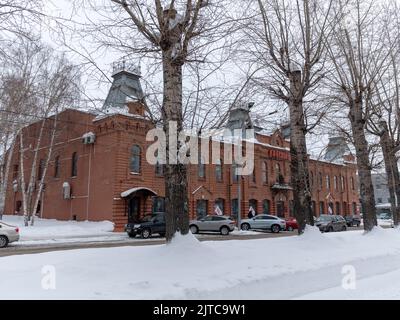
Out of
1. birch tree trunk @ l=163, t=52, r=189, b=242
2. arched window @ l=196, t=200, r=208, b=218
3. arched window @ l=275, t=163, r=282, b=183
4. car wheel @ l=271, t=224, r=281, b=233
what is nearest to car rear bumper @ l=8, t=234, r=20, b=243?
birch tree trunk @ l=163, t=52, r=189, b=242

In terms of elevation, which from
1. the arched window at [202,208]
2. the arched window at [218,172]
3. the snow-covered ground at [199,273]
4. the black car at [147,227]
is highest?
the arched window at [218,172]

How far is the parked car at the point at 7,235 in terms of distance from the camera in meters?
19.9

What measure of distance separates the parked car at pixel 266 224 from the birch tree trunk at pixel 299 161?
20172 mm

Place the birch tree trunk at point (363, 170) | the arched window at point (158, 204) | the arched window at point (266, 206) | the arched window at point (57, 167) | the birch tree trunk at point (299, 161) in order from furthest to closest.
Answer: the arched window at point (266, 206)
the arched window at point (57, 167)
the arched window at point (158, 204)
the birch tree trunk at point (363, 170)
the birch tree trunk at point (299, 161)

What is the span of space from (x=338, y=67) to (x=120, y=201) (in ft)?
63.3

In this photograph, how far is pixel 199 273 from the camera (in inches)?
285

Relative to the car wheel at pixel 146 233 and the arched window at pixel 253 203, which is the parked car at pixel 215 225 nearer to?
the car wheel at pixel 146 233

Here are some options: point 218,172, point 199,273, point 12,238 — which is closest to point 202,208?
point 218,172

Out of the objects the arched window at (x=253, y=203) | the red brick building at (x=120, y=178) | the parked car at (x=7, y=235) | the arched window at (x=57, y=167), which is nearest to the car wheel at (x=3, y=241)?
the parked car at (x=7, y=235)

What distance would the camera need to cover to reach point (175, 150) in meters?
8.98

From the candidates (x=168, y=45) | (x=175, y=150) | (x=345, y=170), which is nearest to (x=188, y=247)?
(x=175, y=150)

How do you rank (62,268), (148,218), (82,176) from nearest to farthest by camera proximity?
(62,268) < (148,218) < (82,176)

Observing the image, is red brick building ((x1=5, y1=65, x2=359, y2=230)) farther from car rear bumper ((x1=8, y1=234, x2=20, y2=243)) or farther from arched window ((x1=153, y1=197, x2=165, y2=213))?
car rear bumper ((x1=8, y1=234, x2=20, y2=243))
